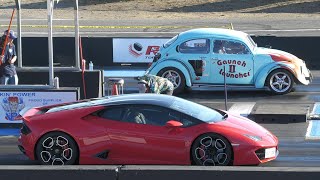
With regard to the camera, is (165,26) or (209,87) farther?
(165,26)

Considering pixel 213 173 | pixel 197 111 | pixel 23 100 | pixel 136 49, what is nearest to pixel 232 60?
pixel 136 49

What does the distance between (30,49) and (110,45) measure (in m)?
2.53

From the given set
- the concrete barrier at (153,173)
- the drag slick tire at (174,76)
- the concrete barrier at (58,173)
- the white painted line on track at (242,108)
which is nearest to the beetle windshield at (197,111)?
the concrete barrier at (153,173)

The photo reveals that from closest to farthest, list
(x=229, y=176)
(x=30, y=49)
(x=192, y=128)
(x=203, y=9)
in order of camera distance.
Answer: (x=229, y=176)
(x=192, y=128)
(x=30, y=49)
(x=203, y=9)

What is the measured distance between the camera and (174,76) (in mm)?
21578

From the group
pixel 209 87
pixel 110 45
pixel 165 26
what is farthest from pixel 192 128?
pixel 165 26

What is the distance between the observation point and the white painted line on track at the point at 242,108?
62.5 ft

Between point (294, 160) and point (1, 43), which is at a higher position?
point (1, 43)

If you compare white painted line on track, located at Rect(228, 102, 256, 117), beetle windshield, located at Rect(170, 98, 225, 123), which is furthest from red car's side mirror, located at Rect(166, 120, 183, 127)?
white painted line on track, located at Rect(228, 102, 256, 117)

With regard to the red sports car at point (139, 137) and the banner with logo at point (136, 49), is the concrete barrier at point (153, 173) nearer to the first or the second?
the red sports car at point (139, 137)

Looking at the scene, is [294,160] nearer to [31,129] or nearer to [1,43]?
[31,129]

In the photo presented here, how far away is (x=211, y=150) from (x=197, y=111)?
0.86 metres

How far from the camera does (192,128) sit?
1311 centimetres

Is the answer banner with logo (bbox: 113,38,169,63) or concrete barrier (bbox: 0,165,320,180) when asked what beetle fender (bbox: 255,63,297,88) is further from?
concrete barrier (bbox: 0,165,320,180)
